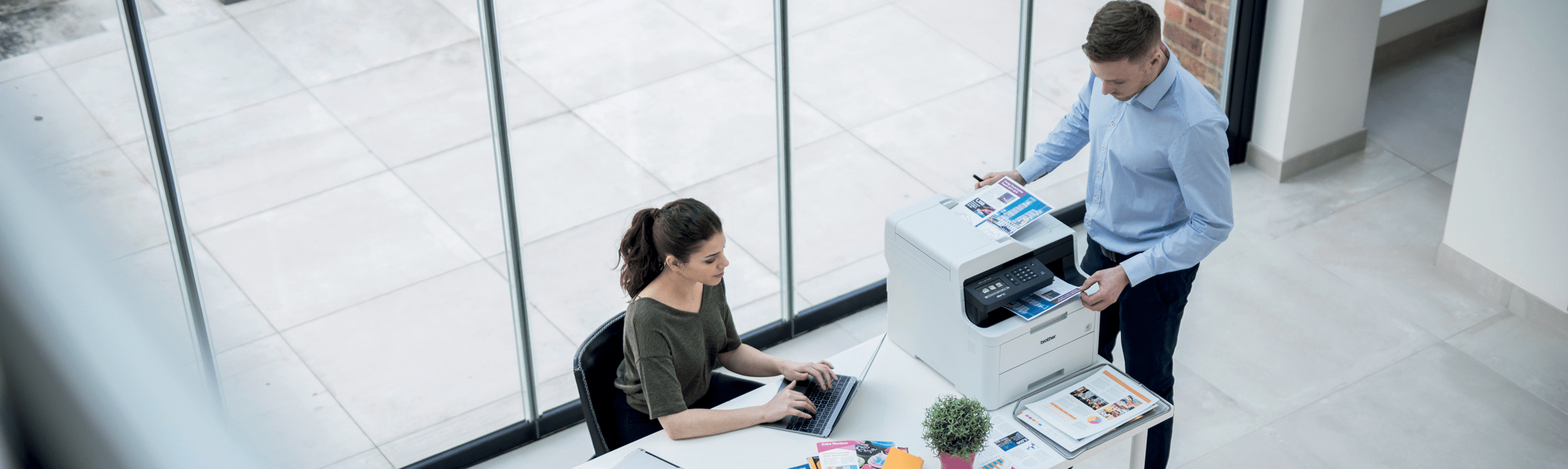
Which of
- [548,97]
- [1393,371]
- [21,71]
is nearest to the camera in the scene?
[21,71]

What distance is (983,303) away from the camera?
2.64 m

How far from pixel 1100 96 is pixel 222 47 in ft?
7.11

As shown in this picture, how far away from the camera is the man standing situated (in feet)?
8.84

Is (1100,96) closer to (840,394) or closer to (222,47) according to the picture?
(840,394)

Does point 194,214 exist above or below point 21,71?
below

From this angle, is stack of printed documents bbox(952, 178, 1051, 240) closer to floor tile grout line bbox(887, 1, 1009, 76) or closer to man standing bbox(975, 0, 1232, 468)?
man standing bbox(975, 0, 1232, 468)

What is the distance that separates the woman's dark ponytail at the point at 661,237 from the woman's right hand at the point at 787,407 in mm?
383

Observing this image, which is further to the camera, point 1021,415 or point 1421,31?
point 1421,31

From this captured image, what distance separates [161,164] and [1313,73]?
4.20m

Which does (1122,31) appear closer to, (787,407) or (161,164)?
(787,407)

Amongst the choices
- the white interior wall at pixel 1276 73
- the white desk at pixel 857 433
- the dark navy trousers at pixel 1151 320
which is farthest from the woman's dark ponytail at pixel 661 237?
the white interior wall at pixel 1276 73

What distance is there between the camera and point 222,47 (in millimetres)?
3051

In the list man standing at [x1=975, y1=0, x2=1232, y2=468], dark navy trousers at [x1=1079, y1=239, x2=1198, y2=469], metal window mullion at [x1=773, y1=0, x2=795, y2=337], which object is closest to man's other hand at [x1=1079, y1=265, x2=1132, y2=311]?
man standing at [x1=975, y1=0, x2=1232, y2=468]

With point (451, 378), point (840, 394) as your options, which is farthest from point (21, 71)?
point (451, 378)
